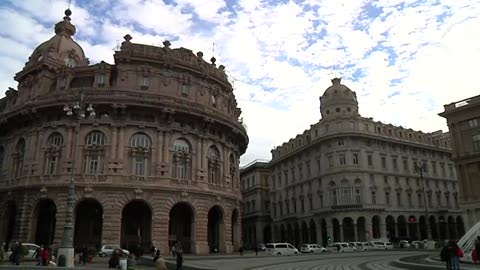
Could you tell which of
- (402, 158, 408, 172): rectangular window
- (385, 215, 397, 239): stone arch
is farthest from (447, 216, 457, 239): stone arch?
(385, 215, 397, 239): stone arch

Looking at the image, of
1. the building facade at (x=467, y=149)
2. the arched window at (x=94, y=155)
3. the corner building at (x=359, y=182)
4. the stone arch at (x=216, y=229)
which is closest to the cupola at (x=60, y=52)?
the arched window at (x=94, y=155)

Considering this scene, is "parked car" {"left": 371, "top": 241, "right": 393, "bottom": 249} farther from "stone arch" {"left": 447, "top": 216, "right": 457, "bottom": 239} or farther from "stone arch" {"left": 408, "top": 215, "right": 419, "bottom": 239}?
"stone arch" {"left": 447, "top": 216, "right": 457, "bottom": 239}

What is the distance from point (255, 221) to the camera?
8038 centimetres

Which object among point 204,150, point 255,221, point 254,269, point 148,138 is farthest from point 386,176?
point 254,269

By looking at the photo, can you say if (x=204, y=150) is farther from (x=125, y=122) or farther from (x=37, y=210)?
(x=37, y=210)

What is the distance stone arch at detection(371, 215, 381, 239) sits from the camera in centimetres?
5972

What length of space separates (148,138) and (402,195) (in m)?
41.9

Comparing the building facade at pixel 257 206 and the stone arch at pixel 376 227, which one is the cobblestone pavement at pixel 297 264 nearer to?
the stone arch at pixel 376 227

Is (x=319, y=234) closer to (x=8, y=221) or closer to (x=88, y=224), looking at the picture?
(x=88, y=224)

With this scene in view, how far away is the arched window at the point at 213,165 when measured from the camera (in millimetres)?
43094

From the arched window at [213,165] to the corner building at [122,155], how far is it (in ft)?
0.34

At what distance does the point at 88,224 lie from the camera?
127ft

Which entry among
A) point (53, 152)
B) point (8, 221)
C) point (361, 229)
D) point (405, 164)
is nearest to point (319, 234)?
point (361, 229)

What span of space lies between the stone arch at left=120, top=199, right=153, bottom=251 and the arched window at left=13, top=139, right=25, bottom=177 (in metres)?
11.2
